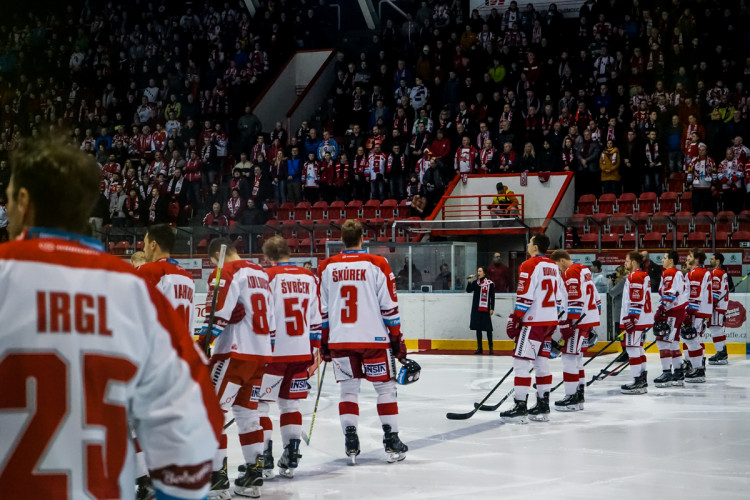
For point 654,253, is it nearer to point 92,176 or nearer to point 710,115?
point 710,115

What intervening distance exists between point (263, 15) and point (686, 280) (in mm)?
16669

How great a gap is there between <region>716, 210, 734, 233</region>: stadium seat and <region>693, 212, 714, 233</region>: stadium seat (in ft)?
0.40

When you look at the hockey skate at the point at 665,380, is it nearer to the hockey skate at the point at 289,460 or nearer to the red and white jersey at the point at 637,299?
the red and white jersey at the point at 637,299

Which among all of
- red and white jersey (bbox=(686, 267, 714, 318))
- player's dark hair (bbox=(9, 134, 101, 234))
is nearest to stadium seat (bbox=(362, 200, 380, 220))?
red and white jersey (bbox=(686, 267, 714, 318))

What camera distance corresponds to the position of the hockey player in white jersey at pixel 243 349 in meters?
5.77

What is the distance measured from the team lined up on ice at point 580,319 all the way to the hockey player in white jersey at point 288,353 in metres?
2.62

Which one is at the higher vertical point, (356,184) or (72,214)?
(356,184)

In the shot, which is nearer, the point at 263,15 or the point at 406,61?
the point at 406,61

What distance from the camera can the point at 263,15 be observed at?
2564 cm

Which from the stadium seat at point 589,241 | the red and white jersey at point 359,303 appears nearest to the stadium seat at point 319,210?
the stadium seat at point 589,241

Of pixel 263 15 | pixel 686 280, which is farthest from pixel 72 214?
pixel 263 15

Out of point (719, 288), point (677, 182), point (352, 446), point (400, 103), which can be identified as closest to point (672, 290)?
point (719, 288)

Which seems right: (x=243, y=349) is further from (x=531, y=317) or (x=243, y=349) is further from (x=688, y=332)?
(x=688, y=332)

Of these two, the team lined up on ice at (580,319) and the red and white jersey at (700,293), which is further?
the red and white jersey at (700,293)
